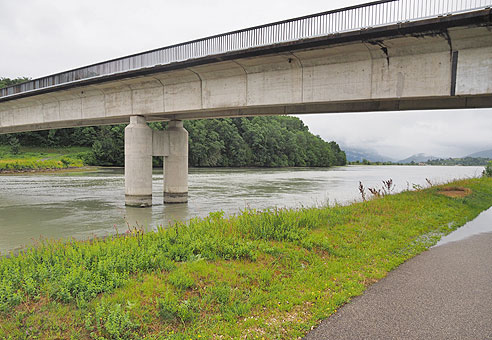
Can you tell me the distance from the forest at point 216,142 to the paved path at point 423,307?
7575cm

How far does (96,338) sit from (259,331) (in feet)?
5.80

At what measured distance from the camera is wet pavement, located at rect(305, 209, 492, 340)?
13.3 feet

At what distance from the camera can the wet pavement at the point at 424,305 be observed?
4055 millimetres

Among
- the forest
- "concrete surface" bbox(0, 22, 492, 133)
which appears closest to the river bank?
the forest

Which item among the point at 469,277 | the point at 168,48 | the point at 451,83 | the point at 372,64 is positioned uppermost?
the point at 168,48

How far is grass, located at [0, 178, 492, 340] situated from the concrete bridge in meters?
5.97

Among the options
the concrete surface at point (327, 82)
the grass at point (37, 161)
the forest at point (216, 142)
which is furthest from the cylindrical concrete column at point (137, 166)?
the forest at point (216, 142)

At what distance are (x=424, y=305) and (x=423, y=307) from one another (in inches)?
3.0

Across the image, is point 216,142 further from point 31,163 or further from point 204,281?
point 204,281

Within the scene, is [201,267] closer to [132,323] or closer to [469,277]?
[132,323]

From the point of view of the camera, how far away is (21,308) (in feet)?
14.0

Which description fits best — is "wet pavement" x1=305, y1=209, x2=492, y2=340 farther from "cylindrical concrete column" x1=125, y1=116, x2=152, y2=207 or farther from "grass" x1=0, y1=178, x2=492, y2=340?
"cylindrical concrete column" x1=125, y1=116, x2=152, y2=207

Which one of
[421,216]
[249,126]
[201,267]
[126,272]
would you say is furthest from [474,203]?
[249,126]

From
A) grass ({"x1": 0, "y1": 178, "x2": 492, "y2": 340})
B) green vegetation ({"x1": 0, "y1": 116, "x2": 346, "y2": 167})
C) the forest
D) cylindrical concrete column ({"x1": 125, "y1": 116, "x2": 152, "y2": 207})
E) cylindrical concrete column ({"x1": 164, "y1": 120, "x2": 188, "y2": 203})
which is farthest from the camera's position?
green vegetation ({"x1": 0, "y1": 116, "x2": 346, "y2": 167})
